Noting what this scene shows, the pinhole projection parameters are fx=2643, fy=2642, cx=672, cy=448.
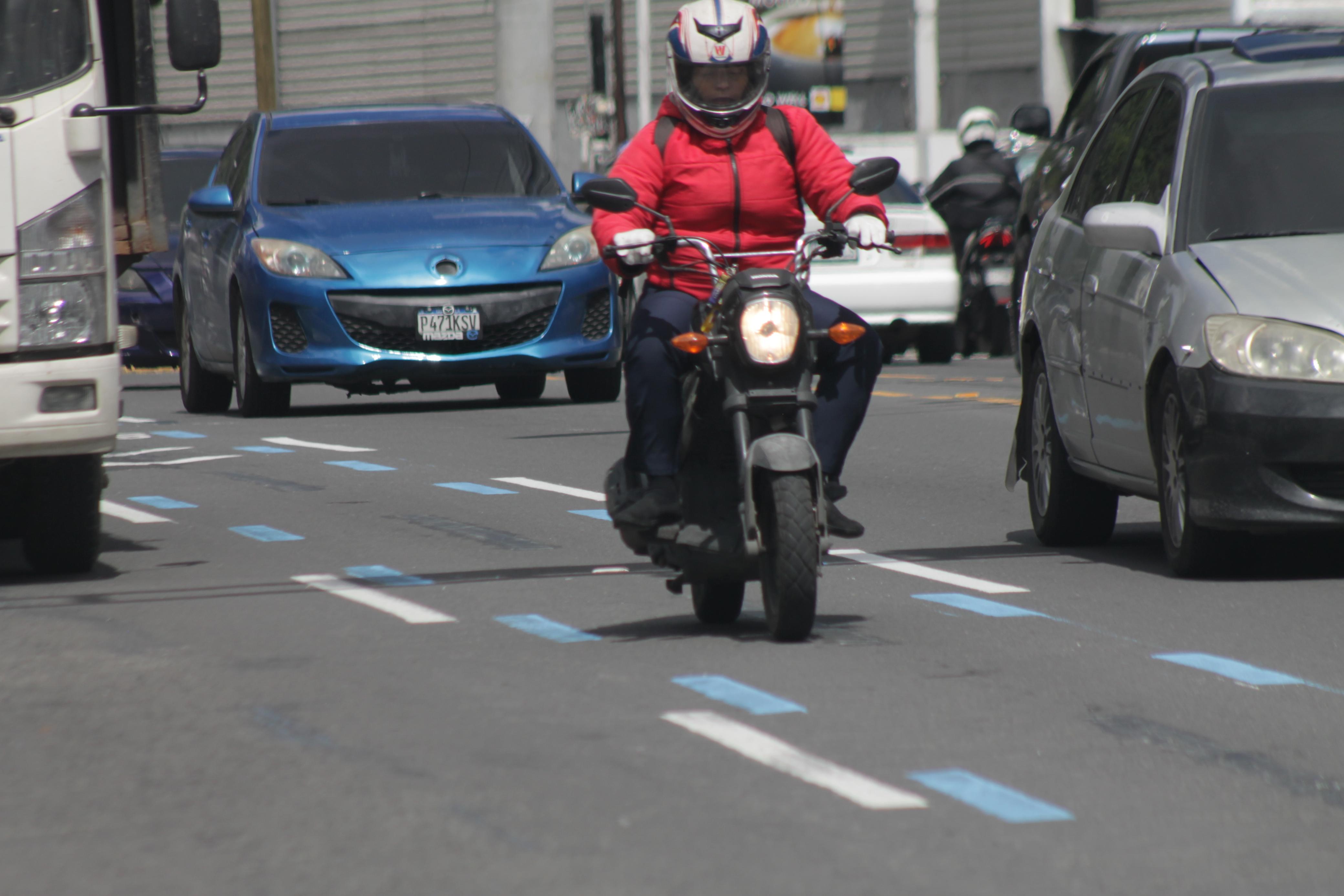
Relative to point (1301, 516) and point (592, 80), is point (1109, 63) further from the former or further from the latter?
point (592, 80)

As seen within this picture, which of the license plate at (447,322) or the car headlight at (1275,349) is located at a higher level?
the car headlight at (1275,349)

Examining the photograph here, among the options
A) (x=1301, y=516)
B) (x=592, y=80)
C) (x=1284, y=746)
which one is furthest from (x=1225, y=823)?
(x=592, y=80)

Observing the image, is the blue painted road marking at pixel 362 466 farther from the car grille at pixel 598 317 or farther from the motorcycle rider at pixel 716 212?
the motorcycle rider at pixel 716 212

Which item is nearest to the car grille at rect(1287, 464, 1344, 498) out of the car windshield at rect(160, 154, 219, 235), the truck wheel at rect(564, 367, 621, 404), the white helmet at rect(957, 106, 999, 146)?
the truck wheel at rect(564, 367, 621, 404)

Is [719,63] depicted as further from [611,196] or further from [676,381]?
[676,381]

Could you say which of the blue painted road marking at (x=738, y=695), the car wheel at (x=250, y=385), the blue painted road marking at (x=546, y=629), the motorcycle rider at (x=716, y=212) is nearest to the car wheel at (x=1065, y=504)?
the motorcycle rider at (x=716, y=212)

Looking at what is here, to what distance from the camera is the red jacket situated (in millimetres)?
7148

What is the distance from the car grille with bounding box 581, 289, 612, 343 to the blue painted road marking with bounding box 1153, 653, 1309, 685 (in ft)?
30.5

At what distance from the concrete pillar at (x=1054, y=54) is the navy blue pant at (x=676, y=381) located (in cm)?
3973

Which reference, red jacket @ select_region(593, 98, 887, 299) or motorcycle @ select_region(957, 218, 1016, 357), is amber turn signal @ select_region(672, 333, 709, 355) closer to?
red jacket @ select_region(593, 98, 887, 299)

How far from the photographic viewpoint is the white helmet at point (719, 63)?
7.00m

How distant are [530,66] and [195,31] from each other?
26075mm

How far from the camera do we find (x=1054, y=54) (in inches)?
1822

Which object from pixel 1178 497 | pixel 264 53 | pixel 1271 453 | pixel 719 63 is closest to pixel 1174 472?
pixel 1178 497
